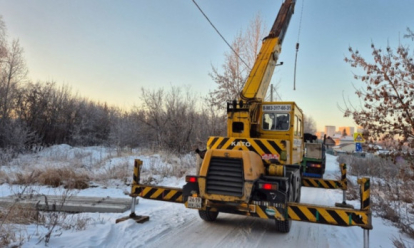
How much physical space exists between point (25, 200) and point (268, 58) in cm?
799

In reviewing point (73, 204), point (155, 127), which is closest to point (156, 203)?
point (73, 204)

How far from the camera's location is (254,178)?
546 cm

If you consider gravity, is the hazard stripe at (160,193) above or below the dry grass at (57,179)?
above

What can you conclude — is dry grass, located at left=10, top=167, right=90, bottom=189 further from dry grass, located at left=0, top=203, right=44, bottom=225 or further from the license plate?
the license plate

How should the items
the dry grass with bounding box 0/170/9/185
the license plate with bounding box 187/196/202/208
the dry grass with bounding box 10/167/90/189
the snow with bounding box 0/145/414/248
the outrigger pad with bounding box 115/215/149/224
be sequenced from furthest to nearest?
1. the dry grass with bounding box 0/170/9/185
2. the dry grass with bounding box 10/167/90/189
3. the outrigger pad with bounding box 115/215/149/224
4. the license plate with bounding box 187/196/202/208
5. the snow with bounding box 0/145/414/248

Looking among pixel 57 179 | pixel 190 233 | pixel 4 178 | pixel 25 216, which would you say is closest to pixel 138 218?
pixel 190 233

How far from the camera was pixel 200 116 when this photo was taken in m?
28.5

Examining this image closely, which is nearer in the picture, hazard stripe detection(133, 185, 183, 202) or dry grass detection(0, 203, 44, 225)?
dry grass detection(0, 203, 44, 225)

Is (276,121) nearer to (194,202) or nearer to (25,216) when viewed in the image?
(194,202)

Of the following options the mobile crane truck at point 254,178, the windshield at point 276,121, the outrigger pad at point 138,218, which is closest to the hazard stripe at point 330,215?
the mobile crane truck at point 254,178

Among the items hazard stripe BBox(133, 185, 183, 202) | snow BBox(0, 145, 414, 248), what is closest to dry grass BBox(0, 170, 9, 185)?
snow BBox(0, 145, 414, 248)

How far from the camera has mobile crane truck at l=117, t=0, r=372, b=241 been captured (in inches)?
205

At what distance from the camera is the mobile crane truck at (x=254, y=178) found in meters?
5.20

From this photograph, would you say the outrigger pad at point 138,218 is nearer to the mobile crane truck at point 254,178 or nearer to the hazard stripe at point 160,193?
the mobile crane truck at point 254,178
